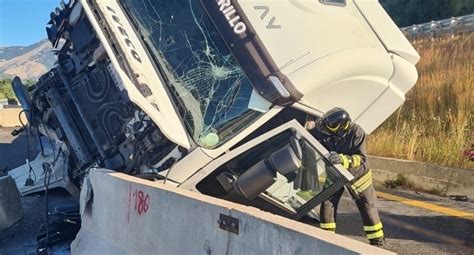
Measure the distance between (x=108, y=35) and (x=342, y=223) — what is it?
3126mm

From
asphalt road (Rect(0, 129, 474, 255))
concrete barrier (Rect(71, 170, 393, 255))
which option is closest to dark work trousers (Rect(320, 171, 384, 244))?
asphalt road (Rect(0, 129, 474, 255))

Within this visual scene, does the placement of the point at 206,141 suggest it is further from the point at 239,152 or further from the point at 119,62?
the point at 119,62

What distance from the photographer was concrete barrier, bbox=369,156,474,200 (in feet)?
21.4

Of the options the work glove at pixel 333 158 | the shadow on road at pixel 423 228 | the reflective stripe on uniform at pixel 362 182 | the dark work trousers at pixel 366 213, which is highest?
the work glove at pixel 333 158

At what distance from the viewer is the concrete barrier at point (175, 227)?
2420mm

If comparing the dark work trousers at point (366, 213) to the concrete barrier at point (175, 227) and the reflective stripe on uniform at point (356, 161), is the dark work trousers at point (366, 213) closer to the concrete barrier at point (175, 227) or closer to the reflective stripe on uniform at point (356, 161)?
the reflective stripe on uniform at point (356, 161)

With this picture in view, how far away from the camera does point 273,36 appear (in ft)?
14.5

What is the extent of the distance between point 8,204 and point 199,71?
2416 mm

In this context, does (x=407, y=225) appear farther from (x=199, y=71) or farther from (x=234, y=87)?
(x=199, y=71)

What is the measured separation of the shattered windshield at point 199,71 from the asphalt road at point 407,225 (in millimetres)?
1884

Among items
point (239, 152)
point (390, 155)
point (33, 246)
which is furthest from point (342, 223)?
point (33, 246)

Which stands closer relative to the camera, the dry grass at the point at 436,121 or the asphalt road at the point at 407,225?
the asphalt road at the point at 407,225

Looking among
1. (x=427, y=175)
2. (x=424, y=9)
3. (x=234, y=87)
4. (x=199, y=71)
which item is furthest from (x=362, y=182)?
(x=424, y=9)

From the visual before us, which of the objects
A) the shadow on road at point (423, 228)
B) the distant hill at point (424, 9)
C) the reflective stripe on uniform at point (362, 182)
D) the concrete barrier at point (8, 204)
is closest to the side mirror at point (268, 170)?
the reflective stripe on uniform at point (362, 182)
